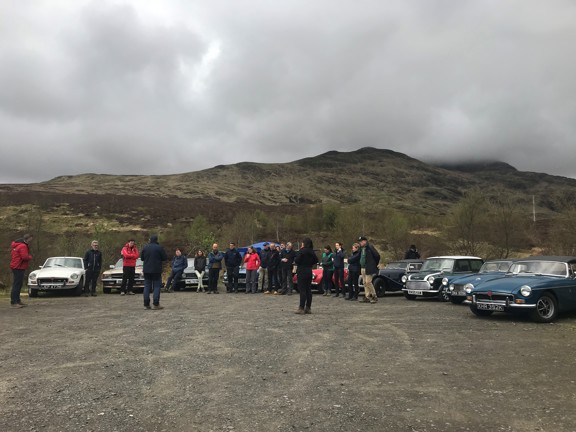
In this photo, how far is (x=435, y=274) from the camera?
15.7m

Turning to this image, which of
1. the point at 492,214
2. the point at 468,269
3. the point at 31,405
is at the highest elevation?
the point at 492,214

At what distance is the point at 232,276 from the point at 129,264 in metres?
4.36

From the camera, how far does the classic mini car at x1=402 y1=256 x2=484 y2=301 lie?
50.8ft

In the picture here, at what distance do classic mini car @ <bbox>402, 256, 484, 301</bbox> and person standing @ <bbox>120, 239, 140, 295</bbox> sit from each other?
9.75m

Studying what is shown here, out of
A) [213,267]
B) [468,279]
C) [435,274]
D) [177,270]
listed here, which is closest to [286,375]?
[468,279]

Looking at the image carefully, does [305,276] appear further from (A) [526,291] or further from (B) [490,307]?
(A) [526,291]

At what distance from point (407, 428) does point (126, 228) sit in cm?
6174

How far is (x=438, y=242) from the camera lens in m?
38.3

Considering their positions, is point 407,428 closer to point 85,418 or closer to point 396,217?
point 85,418

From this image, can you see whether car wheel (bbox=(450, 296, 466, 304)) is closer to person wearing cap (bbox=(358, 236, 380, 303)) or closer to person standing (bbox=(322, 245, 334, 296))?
person wearing cap (bbox=(358, 236, 380, 303))

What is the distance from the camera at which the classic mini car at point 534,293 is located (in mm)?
10188

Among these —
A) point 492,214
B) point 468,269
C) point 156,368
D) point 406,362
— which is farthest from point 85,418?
point 492,214

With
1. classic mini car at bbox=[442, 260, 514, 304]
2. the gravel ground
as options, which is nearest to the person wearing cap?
classic mini car at bbox=[442, 260, 514, 304]

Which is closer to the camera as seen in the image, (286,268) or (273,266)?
(286,268)
